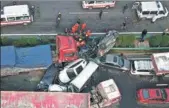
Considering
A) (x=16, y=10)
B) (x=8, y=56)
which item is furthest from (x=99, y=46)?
(x=16, y=10)

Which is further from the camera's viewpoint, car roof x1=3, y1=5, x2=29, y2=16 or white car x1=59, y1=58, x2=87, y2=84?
car roof x1=3, y1=5, x2=29, y2=16

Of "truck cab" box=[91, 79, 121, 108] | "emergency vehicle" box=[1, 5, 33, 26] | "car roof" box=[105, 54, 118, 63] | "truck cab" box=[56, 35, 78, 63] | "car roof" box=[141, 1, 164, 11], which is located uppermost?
"car roof" box=[141, 1, 164, 11]

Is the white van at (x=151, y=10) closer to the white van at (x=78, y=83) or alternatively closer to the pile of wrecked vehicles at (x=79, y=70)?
the pile of wrecked vehicles at (x=79, y=70)

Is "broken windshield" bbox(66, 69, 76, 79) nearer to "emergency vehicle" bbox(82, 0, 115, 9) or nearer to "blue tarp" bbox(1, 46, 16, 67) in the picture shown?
"blue tarp" bbox(1, 46, 16, 67)

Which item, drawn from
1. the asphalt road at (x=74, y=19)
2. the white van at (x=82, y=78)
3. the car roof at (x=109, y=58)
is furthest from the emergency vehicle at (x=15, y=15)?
the car roof at (x=109, y=58)

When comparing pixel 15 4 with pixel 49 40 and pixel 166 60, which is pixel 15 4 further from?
pixel 166 60

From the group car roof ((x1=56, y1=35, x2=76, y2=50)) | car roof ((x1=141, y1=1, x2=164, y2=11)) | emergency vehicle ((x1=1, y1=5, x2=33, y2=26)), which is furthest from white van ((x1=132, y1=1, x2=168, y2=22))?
emergency vehicle ((x1=1, y1=5, x2=33, y2=26))
